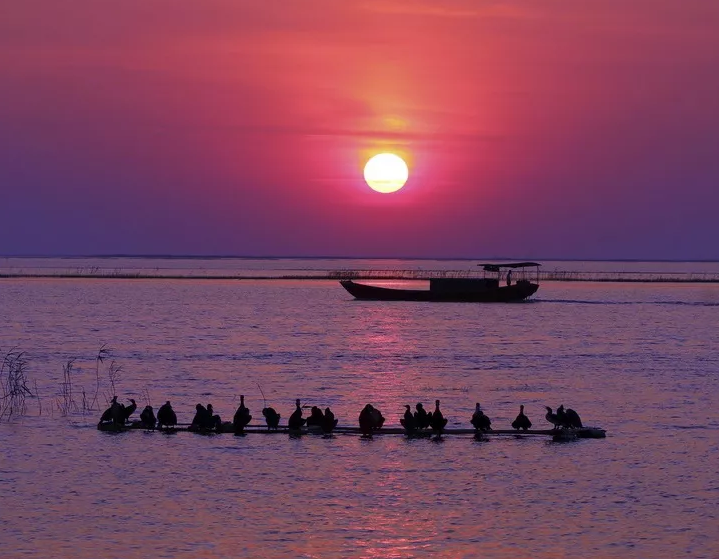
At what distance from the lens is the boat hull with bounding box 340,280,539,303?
132 m

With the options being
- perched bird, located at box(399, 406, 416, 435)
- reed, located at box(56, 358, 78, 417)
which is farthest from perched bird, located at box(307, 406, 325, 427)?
reed, located at box(56, 358, 78, 417)

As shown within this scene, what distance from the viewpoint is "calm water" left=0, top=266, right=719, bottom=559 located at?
77.3 feet

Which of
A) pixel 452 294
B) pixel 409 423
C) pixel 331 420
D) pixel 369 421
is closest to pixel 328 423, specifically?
pixel 331 420

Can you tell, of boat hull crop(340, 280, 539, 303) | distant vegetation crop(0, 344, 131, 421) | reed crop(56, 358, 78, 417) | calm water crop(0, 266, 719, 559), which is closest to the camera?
calm water crop(0, 266, 719, 559)

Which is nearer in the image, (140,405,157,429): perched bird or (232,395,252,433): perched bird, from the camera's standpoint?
(232,395,252,433): perched bird

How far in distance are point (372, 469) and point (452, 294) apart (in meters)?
103

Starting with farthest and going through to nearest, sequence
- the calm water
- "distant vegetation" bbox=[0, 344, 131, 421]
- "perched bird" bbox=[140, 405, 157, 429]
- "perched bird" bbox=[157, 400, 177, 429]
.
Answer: "distant vegetation" bbox=[0, 344, 131, 421] < "perched bird" bbox=[140, 405, 157, 429] < "perched bird" bbox=[157, 400, 177, 429] < the calm water

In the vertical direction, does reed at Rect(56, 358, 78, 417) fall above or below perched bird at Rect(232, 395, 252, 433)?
above

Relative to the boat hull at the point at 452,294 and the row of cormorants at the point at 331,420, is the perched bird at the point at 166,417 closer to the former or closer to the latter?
the row of cormorants at the point at 331,420

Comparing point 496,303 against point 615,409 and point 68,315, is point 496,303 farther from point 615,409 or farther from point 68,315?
point 615,409

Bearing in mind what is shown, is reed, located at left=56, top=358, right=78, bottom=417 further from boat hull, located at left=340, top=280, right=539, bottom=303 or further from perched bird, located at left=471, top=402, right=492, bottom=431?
boat hull, located at left=340, top=280, right=539, bottom=303

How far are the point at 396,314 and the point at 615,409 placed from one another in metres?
77.6

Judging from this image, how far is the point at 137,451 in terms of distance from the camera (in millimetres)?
32969

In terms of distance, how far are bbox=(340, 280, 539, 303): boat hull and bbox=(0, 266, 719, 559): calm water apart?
62.8 m
